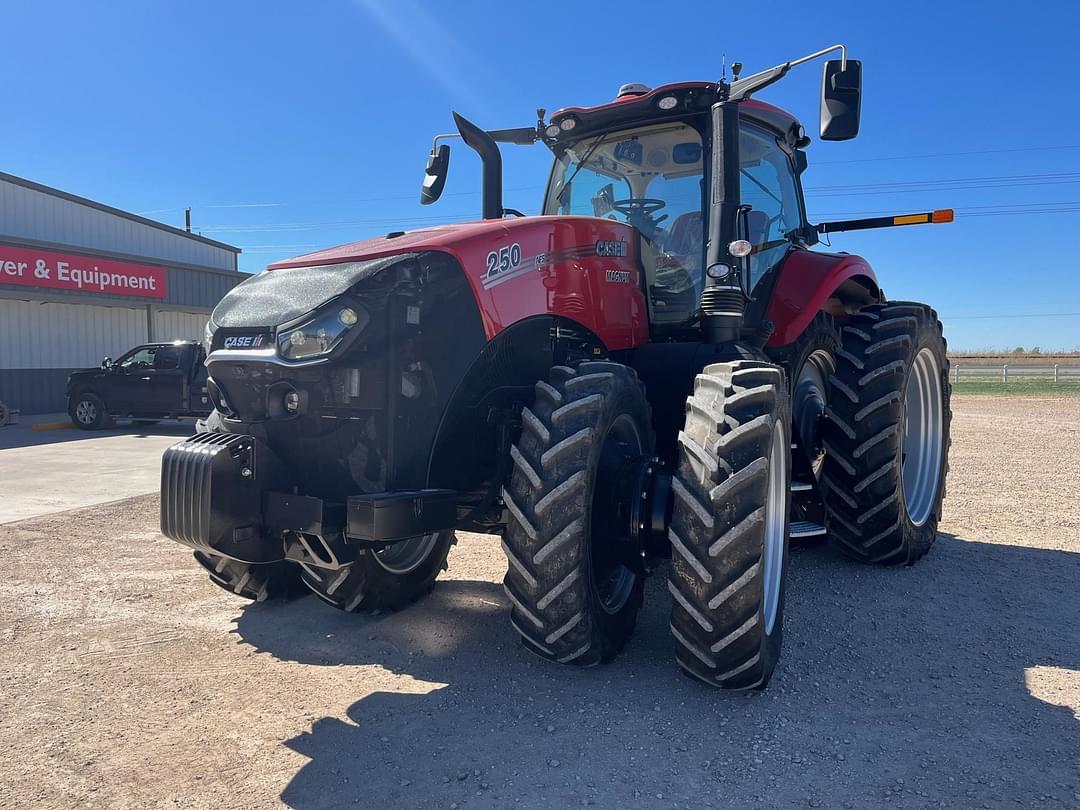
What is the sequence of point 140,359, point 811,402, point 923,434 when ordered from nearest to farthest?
point 811,402, point 923,434, point 140,359

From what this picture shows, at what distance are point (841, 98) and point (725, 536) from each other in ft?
7.20

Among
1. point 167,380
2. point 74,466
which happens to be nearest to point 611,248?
point 74,466

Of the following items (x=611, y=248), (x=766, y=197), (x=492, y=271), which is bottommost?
(x=492, y=271)

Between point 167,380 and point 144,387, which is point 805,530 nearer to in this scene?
point 167,380

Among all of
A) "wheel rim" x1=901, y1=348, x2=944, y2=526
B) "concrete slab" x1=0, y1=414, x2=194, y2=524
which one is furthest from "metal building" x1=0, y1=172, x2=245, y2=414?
"wheel rim" x1=901, y1=348, x2=944, y2=526

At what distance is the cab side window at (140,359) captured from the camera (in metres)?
14.9

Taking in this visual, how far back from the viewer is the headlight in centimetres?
305

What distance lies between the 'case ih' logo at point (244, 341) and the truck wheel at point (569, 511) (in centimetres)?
112

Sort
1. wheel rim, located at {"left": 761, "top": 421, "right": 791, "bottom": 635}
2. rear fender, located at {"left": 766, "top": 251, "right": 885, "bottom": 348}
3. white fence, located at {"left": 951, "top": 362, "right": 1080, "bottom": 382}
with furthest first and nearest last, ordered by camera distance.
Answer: white fence, located at {"left": 951, "top": 362, "right": 1080, "bottom": 382} < rear fender, located at {"left": 766, "top": 251, "right": 885, "bottom": 348} < wheel rim, located at {"left": 761, "top": 421, "right": 791, "bottom": 635}

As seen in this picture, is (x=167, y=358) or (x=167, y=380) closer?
(x=167, y=380)

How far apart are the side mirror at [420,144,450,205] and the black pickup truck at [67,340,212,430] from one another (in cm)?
1053

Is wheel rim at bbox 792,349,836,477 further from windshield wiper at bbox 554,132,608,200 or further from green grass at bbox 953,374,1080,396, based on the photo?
green grass at bbox 953,374,1080,396

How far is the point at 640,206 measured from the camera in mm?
4785

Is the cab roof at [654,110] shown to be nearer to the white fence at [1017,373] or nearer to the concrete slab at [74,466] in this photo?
the concrete slab at [74,466]
